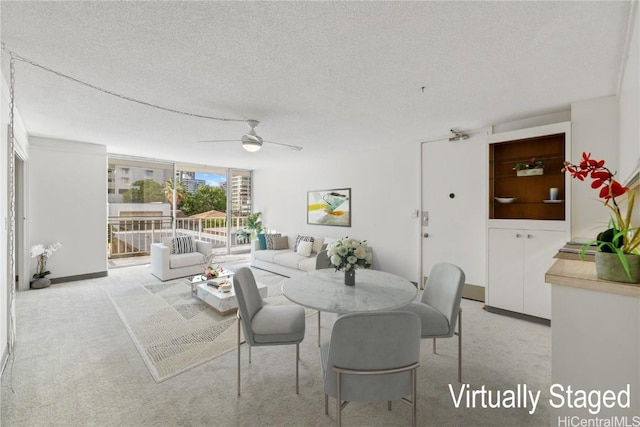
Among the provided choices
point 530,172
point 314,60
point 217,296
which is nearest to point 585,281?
point 314,60

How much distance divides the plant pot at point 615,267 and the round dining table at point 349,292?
1.01 metres

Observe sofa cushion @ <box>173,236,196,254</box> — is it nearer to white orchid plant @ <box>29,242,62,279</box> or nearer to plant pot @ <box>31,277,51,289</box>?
white orchid plant @ <box>29,242,62,279</box>

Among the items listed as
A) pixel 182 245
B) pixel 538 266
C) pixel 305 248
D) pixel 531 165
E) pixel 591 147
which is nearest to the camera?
pixel 591 147

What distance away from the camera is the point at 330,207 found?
5895 mm

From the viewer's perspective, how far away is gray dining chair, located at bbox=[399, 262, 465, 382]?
204 cm

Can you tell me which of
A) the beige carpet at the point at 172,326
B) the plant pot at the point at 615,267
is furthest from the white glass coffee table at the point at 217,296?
the plant pot at the point at 615,267

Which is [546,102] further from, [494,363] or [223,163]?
[223,163]

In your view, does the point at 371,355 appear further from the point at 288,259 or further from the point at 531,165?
the point at 288,259

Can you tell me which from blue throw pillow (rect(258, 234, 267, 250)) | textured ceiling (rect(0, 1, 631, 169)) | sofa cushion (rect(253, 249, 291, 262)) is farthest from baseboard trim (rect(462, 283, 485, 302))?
blue throw pillow (rect(258, 234, 267, 250))

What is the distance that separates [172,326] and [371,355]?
2.64m

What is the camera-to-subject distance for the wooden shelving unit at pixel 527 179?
130 inches

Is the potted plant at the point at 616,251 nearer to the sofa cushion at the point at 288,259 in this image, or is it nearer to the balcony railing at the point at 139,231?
the sofa cushion at the point at 288,259

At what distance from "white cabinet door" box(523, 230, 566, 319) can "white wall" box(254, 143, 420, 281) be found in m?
1.52

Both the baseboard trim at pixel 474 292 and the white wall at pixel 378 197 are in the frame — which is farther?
the white wall at pixel 378 197
